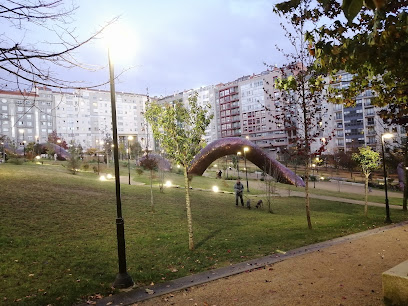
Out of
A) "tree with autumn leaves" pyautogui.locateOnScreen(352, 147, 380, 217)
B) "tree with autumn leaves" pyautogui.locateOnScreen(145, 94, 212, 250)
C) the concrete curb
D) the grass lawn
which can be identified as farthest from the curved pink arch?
the concrete curb

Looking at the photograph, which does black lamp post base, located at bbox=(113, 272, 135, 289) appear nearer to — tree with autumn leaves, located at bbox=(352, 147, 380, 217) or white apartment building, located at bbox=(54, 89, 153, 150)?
tree with autumn leaves, located at bbox=(352, 147, 380, 217)

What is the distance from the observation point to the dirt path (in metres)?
5.99

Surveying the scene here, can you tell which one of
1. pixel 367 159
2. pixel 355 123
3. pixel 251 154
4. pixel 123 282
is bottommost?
pixel 123 282

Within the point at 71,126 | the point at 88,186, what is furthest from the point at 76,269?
the point at 71,126

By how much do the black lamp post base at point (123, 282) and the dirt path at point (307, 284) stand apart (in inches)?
36.5

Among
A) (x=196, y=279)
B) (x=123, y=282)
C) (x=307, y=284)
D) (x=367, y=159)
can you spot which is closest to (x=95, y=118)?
(x=367, y=159)

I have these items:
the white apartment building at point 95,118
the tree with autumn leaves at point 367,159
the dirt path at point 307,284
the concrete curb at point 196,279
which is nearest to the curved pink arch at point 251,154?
the tree with autumn leaves at point 367,159

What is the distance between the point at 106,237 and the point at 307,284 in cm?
718

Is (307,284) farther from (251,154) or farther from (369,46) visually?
(251,154)

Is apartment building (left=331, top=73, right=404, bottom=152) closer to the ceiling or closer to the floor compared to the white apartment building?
closer to the floor

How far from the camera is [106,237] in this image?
1079 centimetres

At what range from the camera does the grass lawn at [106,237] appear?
7113 millimetres

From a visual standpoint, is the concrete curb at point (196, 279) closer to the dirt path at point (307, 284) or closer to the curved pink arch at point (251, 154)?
the dirt path at point (307, 284)

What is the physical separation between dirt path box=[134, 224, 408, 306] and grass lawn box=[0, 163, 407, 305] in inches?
48.4
